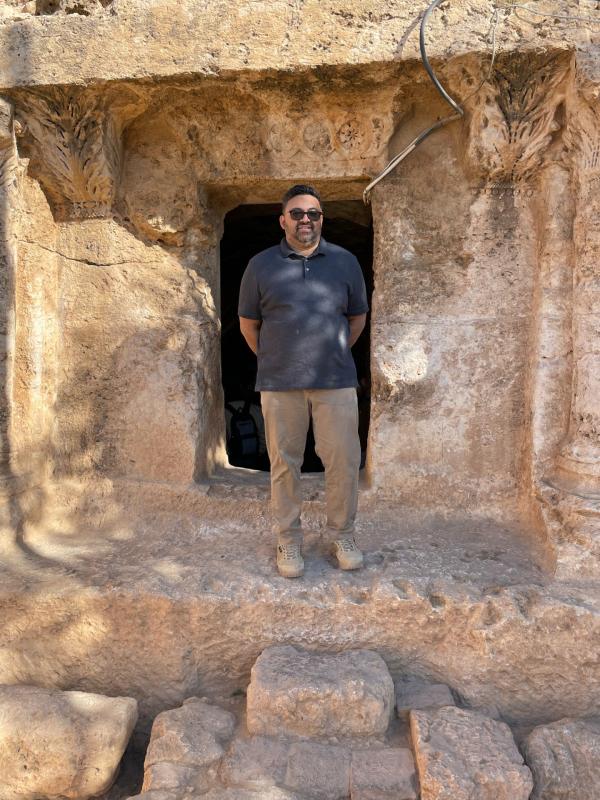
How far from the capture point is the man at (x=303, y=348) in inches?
109

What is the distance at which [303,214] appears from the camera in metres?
2.72

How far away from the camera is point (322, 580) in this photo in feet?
9.53

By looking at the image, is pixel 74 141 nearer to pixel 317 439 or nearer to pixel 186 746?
pixel 317 439

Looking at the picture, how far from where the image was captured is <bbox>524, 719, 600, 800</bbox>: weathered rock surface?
2.28 meters

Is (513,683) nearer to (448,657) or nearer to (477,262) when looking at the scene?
(448,657)

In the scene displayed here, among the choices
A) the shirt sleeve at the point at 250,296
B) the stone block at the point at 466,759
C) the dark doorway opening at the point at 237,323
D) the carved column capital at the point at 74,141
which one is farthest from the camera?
the dark doorway opening at the point at 237,323

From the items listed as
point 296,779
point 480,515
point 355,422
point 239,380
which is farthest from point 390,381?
point 239,380

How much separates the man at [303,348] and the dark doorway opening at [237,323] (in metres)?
2.03

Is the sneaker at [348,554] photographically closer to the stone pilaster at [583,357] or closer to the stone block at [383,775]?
the stone block at [383,775]

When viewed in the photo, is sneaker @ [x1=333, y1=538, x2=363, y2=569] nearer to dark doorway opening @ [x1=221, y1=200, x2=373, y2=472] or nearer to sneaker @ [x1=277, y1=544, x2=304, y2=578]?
sneaker @ [x1=277, y1=544, x2=304, y2=578]

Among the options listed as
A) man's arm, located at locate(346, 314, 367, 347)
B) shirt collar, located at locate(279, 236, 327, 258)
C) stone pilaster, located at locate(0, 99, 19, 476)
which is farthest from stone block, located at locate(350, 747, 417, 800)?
stone pilaster, located at locate(0, 99, 19, 476)

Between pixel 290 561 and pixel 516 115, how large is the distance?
8.34 feet

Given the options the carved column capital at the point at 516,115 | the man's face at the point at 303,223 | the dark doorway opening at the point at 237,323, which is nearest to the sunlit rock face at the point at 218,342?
the carved column capital at the point at 516,115

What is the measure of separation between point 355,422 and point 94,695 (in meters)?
1.67
